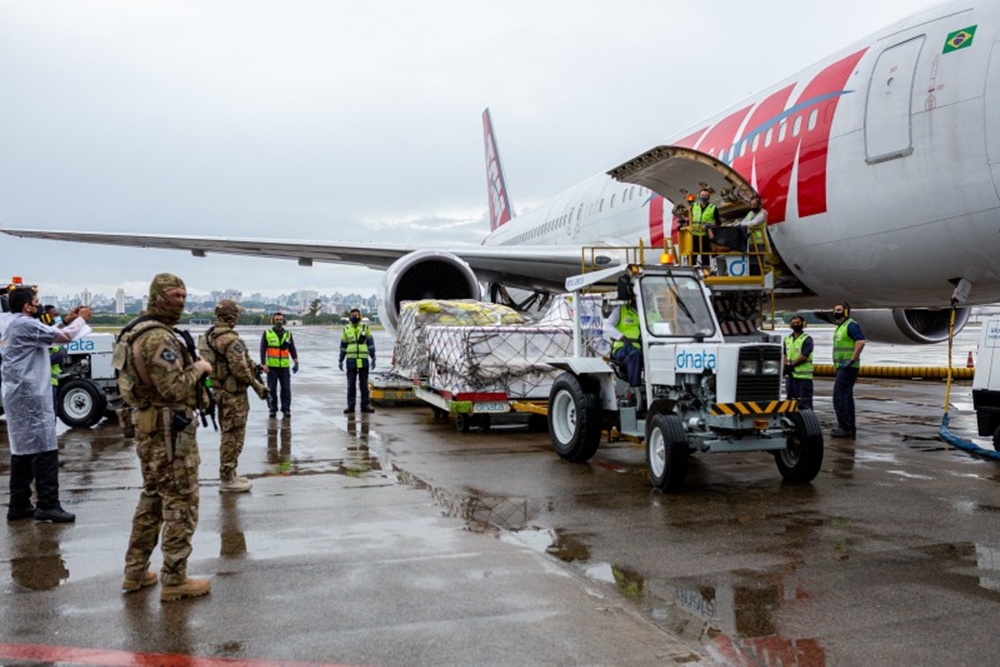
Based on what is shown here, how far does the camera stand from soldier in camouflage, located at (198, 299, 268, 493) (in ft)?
23.4

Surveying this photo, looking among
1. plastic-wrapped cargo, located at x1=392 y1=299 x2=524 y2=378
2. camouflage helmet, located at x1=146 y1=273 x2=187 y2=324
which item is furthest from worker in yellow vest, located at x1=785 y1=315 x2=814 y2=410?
camouflage helmet, located at x1=146 y1=273 x2=187 y2=324

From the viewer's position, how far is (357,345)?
12.2m

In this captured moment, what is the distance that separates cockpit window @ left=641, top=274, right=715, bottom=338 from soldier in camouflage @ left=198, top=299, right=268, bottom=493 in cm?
338

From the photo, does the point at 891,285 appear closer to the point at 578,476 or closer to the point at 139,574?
the point at 578,476

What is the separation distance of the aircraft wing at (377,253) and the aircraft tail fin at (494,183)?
11.6 metres

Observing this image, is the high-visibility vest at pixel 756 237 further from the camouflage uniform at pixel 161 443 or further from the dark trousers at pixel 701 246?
the camouflage uniform at pixel 161 443

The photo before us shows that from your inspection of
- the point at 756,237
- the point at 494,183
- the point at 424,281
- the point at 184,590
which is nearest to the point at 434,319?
the point at 424,281

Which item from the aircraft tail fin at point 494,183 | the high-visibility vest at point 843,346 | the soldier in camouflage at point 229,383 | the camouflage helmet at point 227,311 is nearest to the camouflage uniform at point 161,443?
the soldier in camouflage at point 229,383

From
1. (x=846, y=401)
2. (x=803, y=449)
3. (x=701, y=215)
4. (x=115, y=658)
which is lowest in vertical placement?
(x=115, y=658)

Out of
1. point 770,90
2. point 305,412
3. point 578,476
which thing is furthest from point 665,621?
point 305,412

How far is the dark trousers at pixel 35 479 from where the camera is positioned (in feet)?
19.4

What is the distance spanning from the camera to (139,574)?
438 cm

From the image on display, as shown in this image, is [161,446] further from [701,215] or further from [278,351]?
[278,351]

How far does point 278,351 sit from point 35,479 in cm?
602
